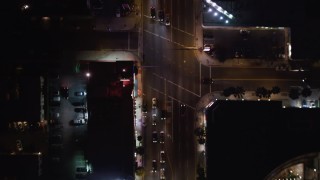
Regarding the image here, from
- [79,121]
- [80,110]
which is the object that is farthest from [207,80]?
[79,121]

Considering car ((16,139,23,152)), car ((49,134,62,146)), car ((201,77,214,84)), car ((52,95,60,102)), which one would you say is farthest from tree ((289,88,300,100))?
car ((16,139,23,152))

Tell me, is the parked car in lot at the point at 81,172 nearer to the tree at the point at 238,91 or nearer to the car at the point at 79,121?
the car at the point at 79,121

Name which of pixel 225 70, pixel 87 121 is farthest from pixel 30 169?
pixel 225 70

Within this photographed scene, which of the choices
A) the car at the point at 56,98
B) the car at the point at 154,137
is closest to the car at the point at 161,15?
the car at the point at 154,137

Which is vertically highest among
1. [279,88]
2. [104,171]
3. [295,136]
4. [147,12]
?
[147,12]

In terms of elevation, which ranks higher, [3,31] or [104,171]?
[3,31]

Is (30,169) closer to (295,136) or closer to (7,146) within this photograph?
(7,146)

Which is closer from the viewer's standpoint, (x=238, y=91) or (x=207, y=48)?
(x=238, y=91)

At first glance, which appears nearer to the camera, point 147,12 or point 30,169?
point 30,169

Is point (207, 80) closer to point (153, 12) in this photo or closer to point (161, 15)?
point (161, 15)

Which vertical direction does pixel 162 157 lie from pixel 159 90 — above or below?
below

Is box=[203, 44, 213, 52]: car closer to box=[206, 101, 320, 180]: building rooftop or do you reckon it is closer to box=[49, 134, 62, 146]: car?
box=[206, 101, 320, 180]: building rooftop
